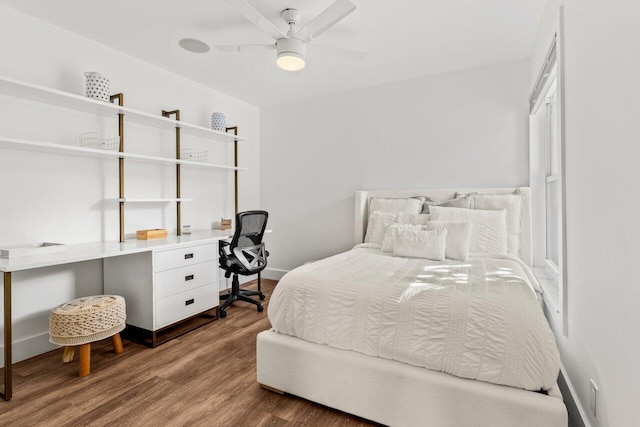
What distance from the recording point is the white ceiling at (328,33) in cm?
225

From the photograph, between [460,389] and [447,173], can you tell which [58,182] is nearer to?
[460,389]

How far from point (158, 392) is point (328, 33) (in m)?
2.83

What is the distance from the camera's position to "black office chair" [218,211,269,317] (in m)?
3.00

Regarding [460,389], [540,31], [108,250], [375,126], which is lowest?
[460,389]

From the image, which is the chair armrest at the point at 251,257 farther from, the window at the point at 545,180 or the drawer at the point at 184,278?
the window at the point at 545,180

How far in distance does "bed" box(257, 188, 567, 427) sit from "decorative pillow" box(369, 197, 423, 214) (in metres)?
1.23

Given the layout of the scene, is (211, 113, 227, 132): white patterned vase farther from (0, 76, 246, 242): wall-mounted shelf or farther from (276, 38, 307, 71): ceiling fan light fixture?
(276, 38, 307, 71): ceiling fan light fixture

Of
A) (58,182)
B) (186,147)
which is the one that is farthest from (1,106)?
(186,147)

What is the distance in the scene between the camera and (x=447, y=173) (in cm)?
342

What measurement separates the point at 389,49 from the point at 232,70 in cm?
161

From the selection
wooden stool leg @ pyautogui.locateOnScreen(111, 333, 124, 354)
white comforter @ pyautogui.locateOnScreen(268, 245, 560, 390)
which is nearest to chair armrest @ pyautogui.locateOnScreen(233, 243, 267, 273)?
wooden stool leg @ pyautogui.locateOnScreen(111, 333, 124, 354)

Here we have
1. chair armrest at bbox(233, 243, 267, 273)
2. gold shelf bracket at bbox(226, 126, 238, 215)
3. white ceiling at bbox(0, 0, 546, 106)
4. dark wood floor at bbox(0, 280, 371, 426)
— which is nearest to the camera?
dark wood floor at bbox(0, 280, 371, 426)

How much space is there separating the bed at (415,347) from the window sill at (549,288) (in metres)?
0.30

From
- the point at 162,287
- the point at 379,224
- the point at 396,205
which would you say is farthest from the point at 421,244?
the point at 162,287
